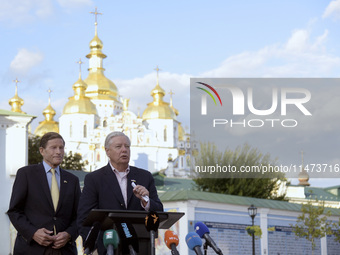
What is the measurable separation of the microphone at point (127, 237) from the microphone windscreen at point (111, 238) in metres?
0.20

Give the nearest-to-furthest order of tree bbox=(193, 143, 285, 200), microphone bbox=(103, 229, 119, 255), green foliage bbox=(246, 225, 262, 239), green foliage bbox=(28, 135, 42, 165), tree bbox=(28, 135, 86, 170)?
microphone bbox=(103, 229, 119, 255) < green foliage bbox=(246, 225, 262, 239) < tree bbox=(193, 143, 285, 200) < green foliage bbox=(28, 135, 42, 165) < tree bbox=(28, 135, 86, 170)

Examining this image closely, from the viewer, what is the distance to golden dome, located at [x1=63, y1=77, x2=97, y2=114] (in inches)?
3061

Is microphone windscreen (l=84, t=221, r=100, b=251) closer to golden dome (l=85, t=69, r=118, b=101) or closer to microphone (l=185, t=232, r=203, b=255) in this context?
→ microphone (l=185, t=232, r=203, b=255)

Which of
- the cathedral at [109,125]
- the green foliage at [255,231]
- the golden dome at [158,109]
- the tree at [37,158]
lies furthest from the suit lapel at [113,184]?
the golden dome at [158,109]

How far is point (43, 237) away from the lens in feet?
16.3

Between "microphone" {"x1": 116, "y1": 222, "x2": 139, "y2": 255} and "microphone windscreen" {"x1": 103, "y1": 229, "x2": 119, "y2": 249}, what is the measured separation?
195mm

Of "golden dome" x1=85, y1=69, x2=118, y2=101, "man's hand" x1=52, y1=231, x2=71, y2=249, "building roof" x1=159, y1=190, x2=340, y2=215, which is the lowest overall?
"building roof" x1=159, y1=190, x2=340, y2=215

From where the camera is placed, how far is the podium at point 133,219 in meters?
4.36

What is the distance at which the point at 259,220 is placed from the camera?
2372 centimetres

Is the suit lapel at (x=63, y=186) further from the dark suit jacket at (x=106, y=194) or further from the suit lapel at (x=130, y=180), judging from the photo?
the suit lapel at (x=130, y=180)

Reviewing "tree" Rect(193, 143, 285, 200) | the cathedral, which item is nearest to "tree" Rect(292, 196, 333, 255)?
"tree" Rect(193, 143, 285, 200)

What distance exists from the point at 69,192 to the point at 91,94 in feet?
259

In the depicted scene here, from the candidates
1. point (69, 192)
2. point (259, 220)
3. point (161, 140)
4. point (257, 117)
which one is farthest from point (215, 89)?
point (161, 140)

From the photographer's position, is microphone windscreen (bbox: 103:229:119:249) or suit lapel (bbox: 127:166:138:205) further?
suit lapel (bbox: 127:166:138:205)
